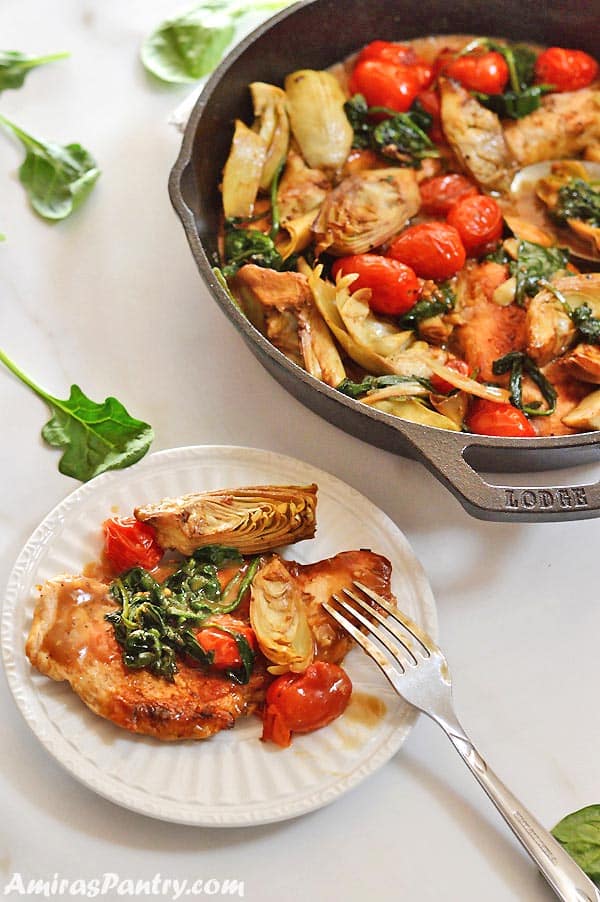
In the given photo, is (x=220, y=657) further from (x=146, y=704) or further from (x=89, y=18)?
(x=89, y=18)

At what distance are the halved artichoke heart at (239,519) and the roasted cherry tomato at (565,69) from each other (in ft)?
4.81

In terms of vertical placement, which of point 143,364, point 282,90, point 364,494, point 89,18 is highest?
point 89,18

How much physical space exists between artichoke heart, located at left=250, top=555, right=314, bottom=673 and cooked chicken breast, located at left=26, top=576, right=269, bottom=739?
56mm

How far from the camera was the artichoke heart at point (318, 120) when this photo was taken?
2.39 metres

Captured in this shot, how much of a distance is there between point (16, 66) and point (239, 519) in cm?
164

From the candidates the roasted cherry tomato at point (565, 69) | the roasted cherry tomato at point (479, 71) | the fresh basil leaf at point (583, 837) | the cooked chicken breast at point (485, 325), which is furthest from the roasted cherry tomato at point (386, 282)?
the fresh basil leaf at point (583, 837)

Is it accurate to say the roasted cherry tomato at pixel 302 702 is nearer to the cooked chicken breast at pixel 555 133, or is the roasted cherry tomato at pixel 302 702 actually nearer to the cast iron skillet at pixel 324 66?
the cast iron skillet at pixel 324 66

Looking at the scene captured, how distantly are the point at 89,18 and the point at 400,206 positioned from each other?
1.22m

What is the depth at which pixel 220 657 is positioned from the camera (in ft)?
5.53

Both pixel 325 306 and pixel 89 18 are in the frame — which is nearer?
pixel 325 306

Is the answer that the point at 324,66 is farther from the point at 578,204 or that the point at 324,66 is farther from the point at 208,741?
the point at 208,741

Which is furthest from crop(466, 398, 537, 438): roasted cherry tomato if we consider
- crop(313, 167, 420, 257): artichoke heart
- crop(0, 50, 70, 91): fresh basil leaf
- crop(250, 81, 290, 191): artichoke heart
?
crop(0, 50, 70, 91): fresh basil leaf

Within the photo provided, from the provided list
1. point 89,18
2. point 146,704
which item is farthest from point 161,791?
point 89,18

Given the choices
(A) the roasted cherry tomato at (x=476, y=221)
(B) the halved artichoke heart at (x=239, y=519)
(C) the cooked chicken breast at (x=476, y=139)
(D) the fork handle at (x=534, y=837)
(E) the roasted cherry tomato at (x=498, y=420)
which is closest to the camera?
(D) the fork handle at (x=534, y=837)
